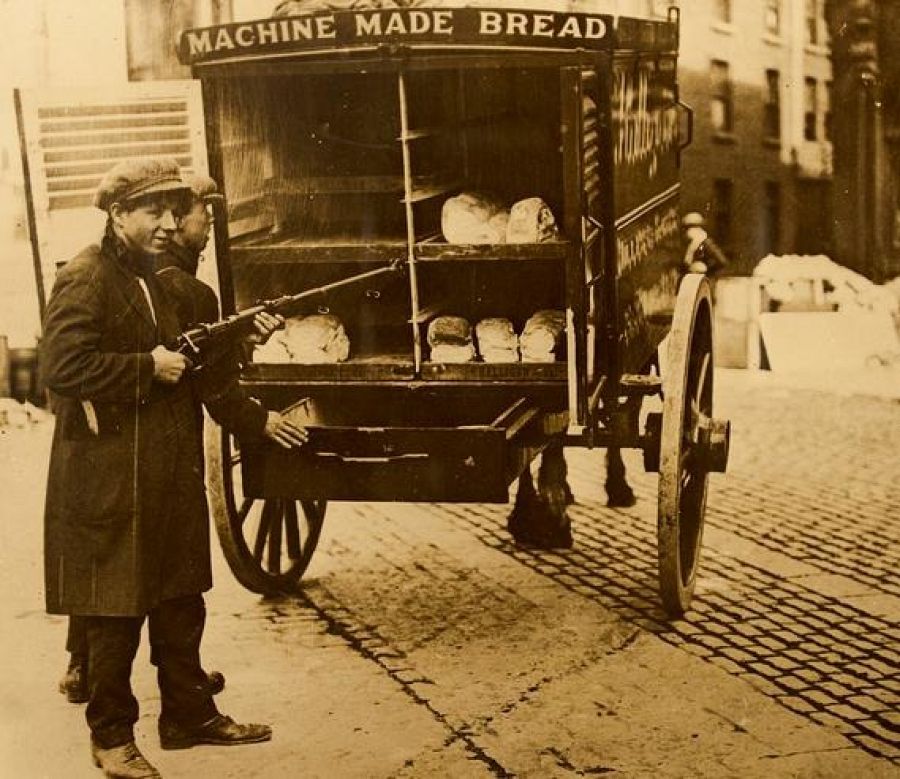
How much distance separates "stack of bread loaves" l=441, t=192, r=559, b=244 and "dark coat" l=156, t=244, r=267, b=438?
142 cm

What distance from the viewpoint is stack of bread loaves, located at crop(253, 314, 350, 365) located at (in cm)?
532

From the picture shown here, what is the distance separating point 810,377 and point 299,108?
8.97ft

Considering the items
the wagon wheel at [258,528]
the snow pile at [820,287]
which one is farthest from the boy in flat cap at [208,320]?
the snow pile at [820,287]

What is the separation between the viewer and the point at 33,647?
4871 millimetres

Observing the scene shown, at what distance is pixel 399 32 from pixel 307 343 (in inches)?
53.8

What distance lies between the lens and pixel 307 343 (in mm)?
5355

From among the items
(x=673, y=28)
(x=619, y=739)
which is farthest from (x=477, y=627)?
(x=673, y=28)

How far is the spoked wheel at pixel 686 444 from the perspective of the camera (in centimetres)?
481

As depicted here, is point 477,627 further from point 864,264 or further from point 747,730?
point 864,264

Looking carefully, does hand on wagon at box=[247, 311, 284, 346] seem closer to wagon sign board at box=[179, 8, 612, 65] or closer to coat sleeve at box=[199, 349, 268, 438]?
coat sleeve at box=[199, 349, 268, 438]

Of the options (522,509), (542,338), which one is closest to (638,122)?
(542,338)

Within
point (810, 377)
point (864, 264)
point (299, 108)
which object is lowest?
point (810, 377)

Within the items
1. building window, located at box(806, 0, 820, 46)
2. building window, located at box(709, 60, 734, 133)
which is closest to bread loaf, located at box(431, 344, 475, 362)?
building window, located at box(806, 0, 820, 46)

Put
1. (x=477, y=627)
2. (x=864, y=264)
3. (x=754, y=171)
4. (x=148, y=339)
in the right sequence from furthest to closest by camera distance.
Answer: (x=754, y=171) → (x=864, y=264) → (x=477, y=627) → (x=148, y=339)
